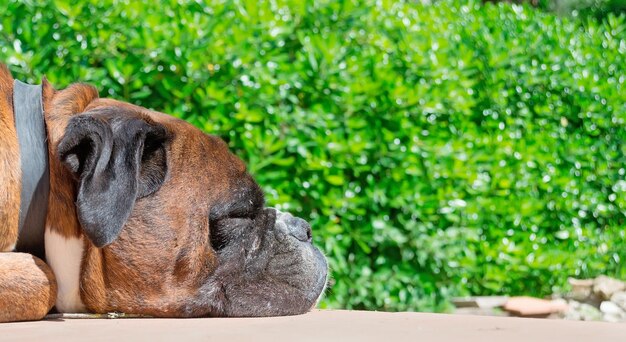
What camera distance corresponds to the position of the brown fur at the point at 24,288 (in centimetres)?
308

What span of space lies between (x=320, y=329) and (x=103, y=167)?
3.09ft

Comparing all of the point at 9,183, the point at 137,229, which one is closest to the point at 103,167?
the point at 137,229

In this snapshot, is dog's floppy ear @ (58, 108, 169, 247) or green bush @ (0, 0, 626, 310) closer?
dog's floppy ear @ (58, 108, 169, 247)

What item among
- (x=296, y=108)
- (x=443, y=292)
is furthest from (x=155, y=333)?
(x=443, y=292)

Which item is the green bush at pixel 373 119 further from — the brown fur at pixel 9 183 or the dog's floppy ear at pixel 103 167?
the dog's floppy ear at pixel 103 167

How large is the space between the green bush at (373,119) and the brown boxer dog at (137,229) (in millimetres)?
1541

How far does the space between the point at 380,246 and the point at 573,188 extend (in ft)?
7.00

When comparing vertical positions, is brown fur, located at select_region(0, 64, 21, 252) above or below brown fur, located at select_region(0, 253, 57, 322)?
above

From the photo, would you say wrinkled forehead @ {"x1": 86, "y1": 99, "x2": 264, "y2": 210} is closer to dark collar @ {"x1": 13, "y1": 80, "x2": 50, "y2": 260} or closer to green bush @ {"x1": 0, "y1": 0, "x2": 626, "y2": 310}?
dark collar @ {"x1": 13, "y1": 80, "x2": 50, "y2": 260}

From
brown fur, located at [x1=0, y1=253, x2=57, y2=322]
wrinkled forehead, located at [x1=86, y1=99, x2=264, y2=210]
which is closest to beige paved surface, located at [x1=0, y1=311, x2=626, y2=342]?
brown fur, located at [x1=0, y1=253, x2=57, y2=322]

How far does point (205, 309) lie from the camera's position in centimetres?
Answer: 333

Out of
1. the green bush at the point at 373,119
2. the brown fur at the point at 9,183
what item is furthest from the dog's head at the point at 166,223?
the green bush at the point at 373,119

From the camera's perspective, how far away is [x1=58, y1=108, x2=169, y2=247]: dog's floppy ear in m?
3.02

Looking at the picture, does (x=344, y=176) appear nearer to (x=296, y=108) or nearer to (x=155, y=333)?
(x=296, y=108)
